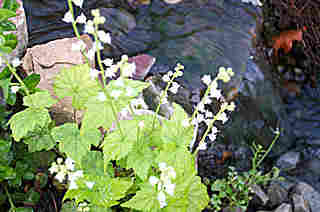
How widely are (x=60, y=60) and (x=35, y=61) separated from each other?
0.12 m

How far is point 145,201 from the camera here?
3.18 ft

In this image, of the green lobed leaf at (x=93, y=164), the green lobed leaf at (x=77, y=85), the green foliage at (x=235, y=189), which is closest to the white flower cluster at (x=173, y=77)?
the green lobed leaf at (x=77, y=85)

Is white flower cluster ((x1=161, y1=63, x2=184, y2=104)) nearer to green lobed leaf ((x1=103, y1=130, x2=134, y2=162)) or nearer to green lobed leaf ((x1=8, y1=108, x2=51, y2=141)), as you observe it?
green lobed leaf ((x1=103, y1=130, x2=134, y2=162))

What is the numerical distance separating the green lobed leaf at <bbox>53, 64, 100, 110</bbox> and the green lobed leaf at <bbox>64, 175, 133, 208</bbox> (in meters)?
0.26

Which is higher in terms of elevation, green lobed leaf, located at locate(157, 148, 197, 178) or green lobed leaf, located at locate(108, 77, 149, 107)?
green lobed leaf, located at locate(108, 77, 149, 107)

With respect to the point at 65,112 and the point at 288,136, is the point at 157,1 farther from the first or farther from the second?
the point at 288,136

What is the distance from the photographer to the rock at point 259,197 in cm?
191

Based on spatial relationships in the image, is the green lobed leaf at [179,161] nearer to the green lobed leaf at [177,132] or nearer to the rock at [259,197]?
the green lobed leaf at [177,132]

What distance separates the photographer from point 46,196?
141cm

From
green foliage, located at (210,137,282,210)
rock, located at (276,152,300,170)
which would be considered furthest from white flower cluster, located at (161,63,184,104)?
rock, located at (276,152,300,170)

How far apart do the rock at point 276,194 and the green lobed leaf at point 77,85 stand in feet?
4.71

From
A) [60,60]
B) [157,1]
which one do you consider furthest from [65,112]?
[157,1]

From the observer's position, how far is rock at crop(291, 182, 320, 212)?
193 centimetres

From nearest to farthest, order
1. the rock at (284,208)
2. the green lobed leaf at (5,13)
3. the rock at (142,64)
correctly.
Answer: the green lobed leaf at (5,13) → the rock at (142,64) → the rock at (284,208)
